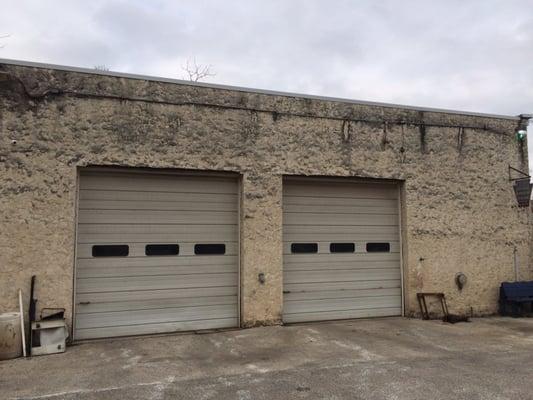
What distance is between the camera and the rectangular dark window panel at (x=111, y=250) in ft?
25.0

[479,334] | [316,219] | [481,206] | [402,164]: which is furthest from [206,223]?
[481,206]

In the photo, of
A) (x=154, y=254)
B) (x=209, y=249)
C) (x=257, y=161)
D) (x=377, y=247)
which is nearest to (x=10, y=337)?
(x=154, y=254)

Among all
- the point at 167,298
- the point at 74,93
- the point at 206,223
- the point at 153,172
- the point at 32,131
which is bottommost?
the point at 167,298

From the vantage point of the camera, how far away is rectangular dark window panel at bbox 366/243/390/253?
9.34 meters

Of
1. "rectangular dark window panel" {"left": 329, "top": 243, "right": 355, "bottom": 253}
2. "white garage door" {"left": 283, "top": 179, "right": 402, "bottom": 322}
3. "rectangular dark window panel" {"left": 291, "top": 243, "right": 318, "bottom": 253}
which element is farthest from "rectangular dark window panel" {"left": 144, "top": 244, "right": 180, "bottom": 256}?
"rectangular dark window panel" {"left": 329, "top": 243, "right": 355, "bottom": 253}

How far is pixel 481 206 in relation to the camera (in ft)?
32.8

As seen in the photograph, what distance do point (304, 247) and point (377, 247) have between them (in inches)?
62.2

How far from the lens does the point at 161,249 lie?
7.98 metres

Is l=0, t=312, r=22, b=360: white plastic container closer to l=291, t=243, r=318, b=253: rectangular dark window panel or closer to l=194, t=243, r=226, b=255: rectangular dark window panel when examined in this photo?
l=194, t=243, r=226, b=255: rectangular dark window panel

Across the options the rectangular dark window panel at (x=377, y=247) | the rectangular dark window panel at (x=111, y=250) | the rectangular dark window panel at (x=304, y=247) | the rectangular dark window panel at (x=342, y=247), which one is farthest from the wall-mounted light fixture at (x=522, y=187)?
the rectangular dark window panel at (x=111, y=250)

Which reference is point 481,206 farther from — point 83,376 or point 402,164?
point 83,376

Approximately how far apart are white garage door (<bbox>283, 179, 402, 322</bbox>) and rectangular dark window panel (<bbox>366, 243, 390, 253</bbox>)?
0.06 feet

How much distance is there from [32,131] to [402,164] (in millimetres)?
6643

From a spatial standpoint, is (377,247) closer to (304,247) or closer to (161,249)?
(304,247)
